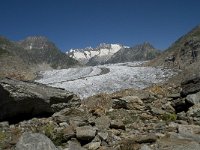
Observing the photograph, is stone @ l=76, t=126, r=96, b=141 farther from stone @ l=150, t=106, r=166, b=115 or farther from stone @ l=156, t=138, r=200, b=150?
stone @ l=150, t=106, r=166, b=115

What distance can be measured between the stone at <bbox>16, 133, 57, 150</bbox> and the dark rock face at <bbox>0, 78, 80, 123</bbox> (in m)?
3.60

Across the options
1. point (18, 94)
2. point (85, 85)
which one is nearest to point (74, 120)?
point (18, 94)

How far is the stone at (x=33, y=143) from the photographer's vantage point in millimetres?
10312

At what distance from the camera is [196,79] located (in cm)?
1770

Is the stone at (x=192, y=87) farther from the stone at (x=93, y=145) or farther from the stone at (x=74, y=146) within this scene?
the stone at (x=74, y=146)

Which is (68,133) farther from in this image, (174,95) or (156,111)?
(174,95)

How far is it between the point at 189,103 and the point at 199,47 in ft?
201

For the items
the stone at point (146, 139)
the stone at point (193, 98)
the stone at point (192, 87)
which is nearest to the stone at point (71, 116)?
the stone at point (146, 139)

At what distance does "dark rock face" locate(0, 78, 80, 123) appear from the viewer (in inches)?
554

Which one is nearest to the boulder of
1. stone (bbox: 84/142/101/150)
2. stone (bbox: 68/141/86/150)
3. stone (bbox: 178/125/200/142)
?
stone (bbox: 68/141/86/150)

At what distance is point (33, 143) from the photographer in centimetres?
1041

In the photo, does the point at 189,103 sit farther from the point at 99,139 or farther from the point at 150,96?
the point at 99,139

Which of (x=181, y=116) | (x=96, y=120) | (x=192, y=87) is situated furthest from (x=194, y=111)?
(x=96, y=120)

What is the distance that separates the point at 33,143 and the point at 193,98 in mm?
7577
